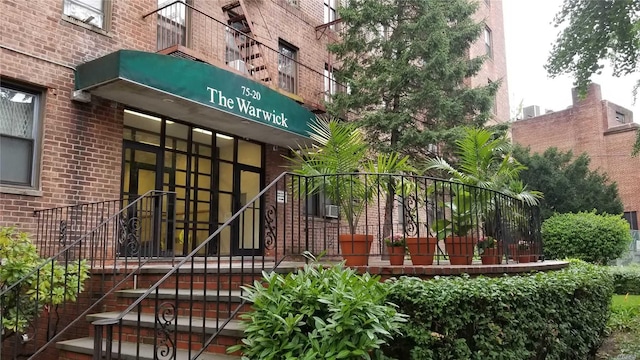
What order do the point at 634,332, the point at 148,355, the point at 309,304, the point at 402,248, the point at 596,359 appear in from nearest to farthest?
the point at 309,304 → the point at 148,355 → the point at 402,248 → the point at 596,359 → the point at 634,332

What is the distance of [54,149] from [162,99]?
68.1 inches

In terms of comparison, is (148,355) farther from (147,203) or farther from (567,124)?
(567,124)

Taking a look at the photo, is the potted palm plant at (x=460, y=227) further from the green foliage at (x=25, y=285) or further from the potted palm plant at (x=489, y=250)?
the green foliage at (x=25, y=285)

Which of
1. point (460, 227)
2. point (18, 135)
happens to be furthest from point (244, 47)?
point (460, 227)

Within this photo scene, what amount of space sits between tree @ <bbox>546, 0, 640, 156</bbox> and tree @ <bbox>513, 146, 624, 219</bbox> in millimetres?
4941

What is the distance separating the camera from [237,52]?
36.3ft

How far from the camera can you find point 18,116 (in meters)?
7.14

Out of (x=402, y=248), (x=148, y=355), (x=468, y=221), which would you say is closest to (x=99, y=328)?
(x=148, y=355)

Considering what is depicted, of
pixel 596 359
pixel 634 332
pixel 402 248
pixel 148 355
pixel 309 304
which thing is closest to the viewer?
pixel 309 304

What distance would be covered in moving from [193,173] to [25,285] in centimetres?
485

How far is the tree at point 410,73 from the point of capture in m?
11.1

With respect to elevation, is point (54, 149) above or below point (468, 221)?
above

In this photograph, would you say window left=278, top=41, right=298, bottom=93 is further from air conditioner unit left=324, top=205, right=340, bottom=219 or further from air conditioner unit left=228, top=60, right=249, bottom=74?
air conditioner unit left=324, top=205, right=340, bottom=219

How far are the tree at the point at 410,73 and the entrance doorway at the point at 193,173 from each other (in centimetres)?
273
